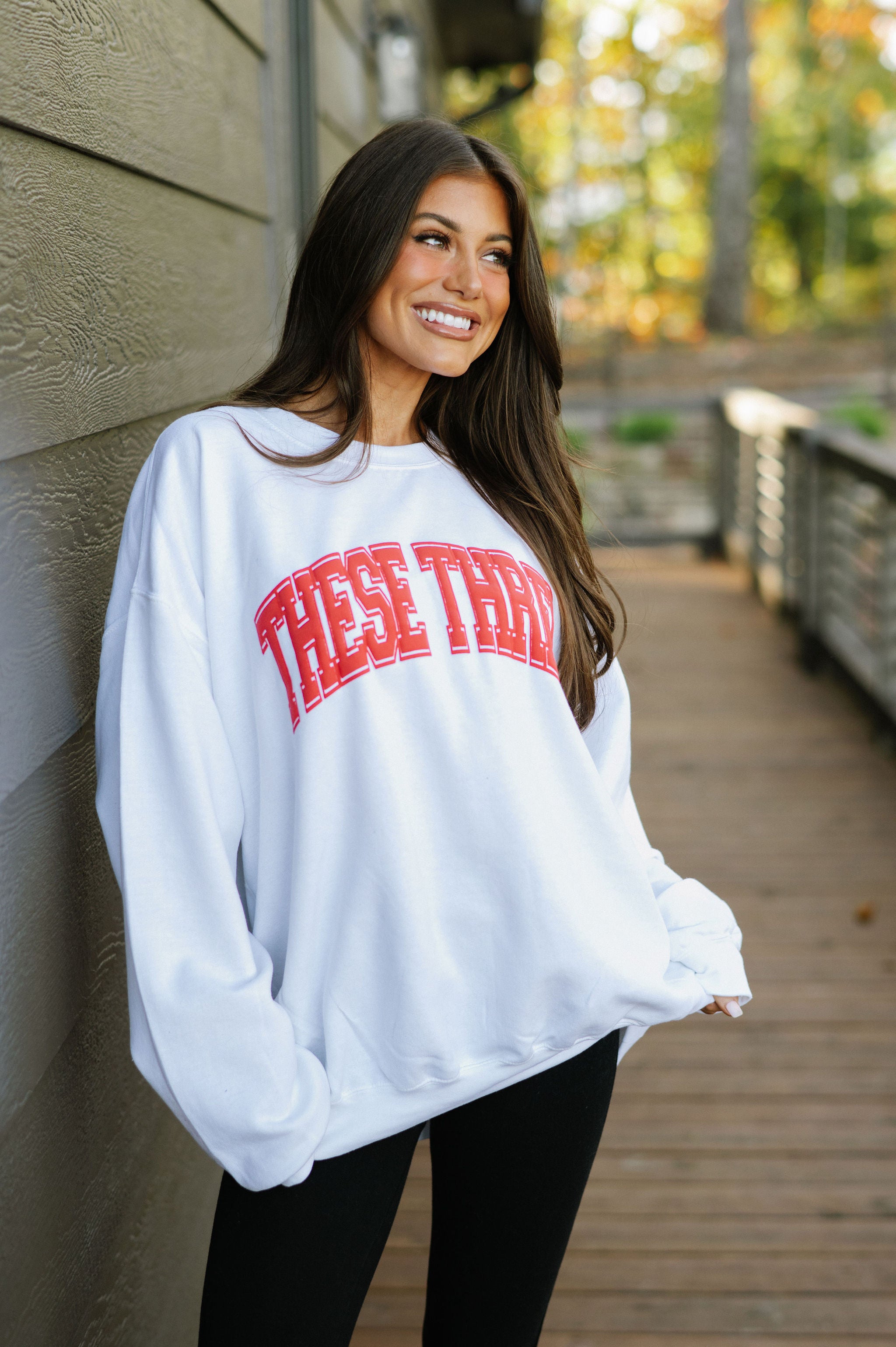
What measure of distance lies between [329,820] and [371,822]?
39mm

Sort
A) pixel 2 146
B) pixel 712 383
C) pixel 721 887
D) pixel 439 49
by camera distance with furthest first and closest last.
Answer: pixel 712 383, pixel 439 49, pixel 721 887, pixel 2 146

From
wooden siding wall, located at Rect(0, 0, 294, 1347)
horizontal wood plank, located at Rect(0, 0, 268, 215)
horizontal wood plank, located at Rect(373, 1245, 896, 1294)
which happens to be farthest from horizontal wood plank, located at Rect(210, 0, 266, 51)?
horizontal wood plank, located at Rect(373, 1245, 896, 1294)

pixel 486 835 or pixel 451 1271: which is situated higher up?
pixel 486 835

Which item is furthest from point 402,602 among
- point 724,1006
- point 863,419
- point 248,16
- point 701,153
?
point 701,153

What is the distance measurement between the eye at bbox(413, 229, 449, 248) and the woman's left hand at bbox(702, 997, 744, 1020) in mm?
829

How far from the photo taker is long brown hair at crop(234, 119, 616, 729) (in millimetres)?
1296

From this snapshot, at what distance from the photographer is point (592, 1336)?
195 centimetres

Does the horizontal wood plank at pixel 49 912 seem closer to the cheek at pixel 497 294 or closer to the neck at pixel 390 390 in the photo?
the neck at pixel 390 390

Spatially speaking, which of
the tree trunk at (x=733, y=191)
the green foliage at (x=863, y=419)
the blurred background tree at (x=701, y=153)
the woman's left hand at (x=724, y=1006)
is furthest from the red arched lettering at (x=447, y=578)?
the blurred background tree at (x=701, y=153)

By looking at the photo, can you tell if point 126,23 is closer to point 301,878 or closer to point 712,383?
point 301,878

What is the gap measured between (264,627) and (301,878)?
23 cm

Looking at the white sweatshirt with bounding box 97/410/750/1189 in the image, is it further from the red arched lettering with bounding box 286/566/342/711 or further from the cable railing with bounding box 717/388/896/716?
the cable railing with bounding box 717/388/896/716

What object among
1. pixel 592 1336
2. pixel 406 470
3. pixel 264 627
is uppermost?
pixel 406 470

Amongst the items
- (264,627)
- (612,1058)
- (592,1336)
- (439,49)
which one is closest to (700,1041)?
(592,1336)
